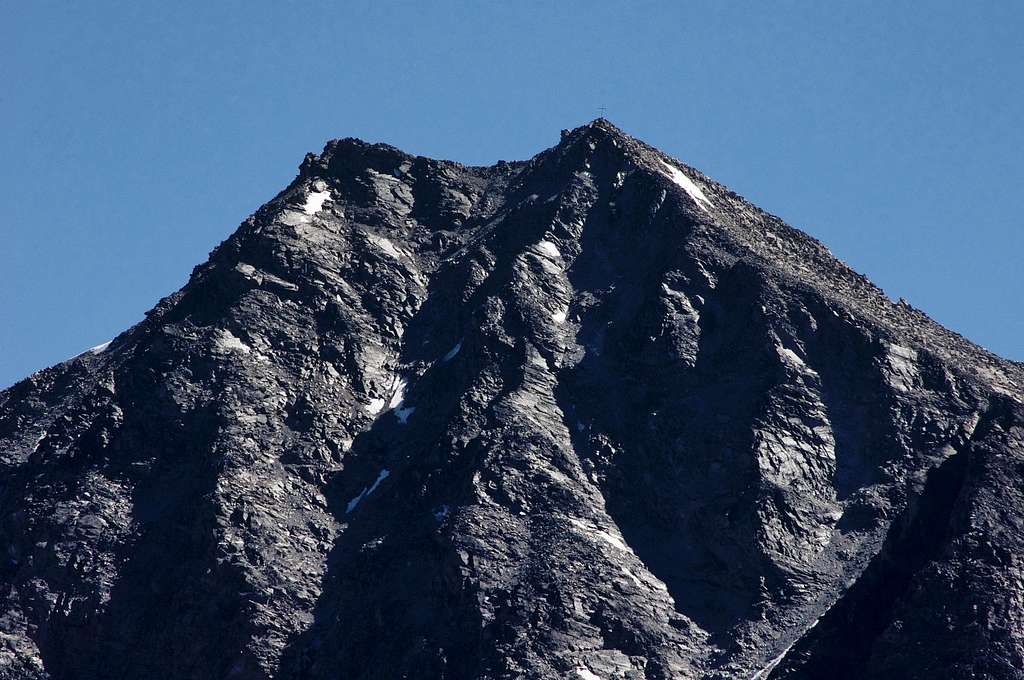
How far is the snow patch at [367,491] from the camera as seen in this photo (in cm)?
19162

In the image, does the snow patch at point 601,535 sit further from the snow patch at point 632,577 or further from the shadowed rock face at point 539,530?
the snow patch at point 632,577

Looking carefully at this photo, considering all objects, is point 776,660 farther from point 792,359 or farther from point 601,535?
point 792,359

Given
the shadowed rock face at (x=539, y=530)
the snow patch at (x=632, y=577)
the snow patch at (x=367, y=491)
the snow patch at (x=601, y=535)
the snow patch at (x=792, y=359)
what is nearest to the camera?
the shadowed rock face at (x=539, y=530)

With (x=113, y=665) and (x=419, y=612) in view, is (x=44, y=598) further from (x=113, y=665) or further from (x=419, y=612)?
(x=419, y=612)

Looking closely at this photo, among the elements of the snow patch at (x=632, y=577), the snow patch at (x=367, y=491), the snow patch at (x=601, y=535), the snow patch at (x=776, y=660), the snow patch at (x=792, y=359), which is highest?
the snow patch at (x=792, y=359)

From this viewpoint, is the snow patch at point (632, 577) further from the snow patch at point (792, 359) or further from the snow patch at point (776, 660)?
the snow patch at point (792, 359)

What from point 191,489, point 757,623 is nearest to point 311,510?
point 191,489

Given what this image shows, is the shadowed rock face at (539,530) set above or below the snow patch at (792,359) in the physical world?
below

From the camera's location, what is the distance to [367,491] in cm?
19300

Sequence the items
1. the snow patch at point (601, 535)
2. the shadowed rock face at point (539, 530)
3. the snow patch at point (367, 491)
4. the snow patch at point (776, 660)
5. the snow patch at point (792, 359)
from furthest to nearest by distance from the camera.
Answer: the snow patch at point (792, 359)
the snow patch at point (367, 491)
the snow patch at point (601, 535)
the shadowed rock face at point (539, 530)
the snow patch at point (776, 660)

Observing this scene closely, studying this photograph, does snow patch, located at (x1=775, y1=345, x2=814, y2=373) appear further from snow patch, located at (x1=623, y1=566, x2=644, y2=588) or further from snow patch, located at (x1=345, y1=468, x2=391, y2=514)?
snow patch, located at (x1=345, y1=468, x2=391, y2=514)

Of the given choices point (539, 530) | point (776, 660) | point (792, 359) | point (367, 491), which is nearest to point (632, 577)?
point (539, 530)

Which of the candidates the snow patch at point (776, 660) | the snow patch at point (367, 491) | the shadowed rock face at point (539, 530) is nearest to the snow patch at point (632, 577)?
the shadowed rock face at point (539, 530)

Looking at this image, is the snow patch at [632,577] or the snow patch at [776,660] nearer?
the snow patch at [776,660]
